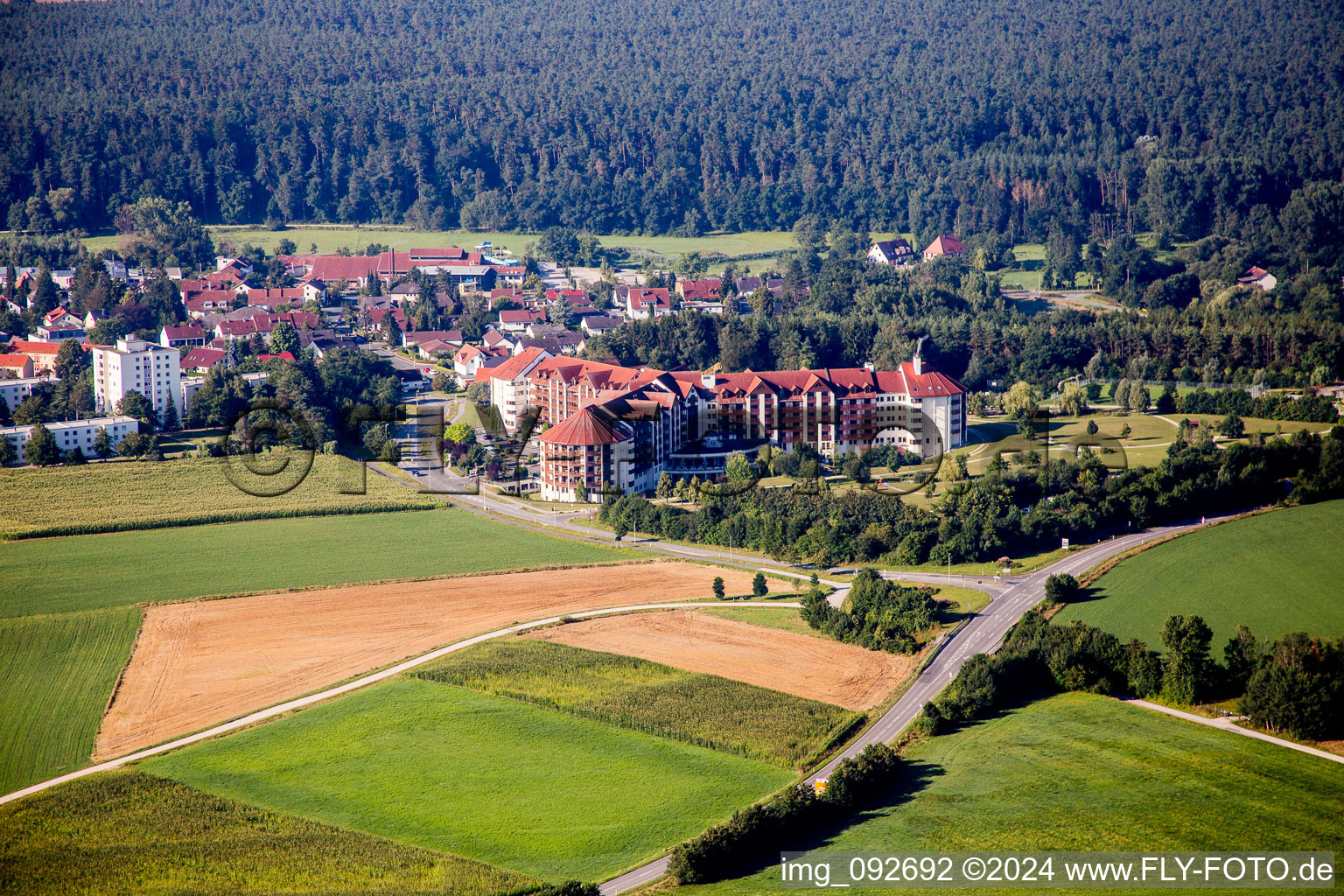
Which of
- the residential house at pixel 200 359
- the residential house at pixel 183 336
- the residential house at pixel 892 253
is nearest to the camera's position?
the residential house at pixel 200 359

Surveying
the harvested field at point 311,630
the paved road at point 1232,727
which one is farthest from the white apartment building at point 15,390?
the paved road at point 1232,727

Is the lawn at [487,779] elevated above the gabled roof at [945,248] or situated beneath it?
situated beneath

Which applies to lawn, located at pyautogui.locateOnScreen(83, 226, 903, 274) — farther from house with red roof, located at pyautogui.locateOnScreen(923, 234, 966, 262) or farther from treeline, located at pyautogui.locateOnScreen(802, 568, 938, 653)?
treeline, located at pyautogui.locateOnScreen(802, 568, 938, 653)

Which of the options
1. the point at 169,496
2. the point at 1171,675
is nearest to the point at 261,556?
the point at 169,496

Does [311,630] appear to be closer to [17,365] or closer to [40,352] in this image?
[17,365]

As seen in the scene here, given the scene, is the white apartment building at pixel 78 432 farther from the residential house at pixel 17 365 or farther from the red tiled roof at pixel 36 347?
the red tiled roof at pixel 36 347

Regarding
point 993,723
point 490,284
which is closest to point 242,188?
point 490,284
